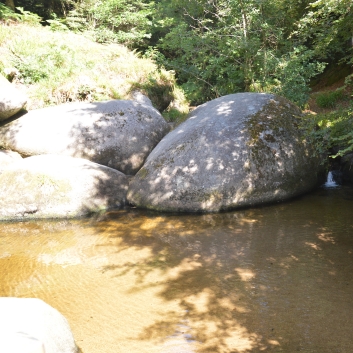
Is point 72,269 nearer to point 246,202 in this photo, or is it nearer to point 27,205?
point 27,205

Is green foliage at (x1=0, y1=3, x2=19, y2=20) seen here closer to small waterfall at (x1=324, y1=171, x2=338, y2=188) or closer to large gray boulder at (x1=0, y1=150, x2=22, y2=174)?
large gray boulder at (x1=0, y1=150, x2=22, y2=174)

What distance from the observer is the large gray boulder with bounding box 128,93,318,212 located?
20.8 feet

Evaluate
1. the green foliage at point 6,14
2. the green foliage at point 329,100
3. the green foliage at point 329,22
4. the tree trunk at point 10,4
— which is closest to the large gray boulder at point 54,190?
the green foliage at point 329,22

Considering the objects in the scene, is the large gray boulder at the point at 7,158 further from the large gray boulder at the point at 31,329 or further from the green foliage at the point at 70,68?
the large gray boulder at the point at 31,329

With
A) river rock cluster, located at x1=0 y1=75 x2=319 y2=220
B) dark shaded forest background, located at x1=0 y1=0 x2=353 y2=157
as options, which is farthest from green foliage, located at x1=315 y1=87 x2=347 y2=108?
river rock cluster, located at x1=0 y1=75 x2=319 y2=220

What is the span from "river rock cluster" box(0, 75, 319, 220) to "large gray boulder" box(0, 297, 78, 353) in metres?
3.79

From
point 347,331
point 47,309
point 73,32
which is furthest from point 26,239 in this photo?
point 73,32

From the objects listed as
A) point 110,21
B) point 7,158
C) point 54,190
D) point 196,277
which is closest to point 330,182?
point 196,277

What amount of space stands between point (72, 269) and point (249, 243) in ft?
7.41

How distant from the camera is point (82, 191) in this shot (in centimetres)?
661

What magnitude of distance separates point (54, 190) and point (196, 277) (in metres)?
3.31

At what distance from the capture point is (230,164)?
21.1ft

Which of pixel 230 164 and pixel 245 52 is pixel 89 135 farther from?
pixel 245 52

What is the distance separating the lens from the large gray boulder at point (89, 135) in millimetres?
7855
